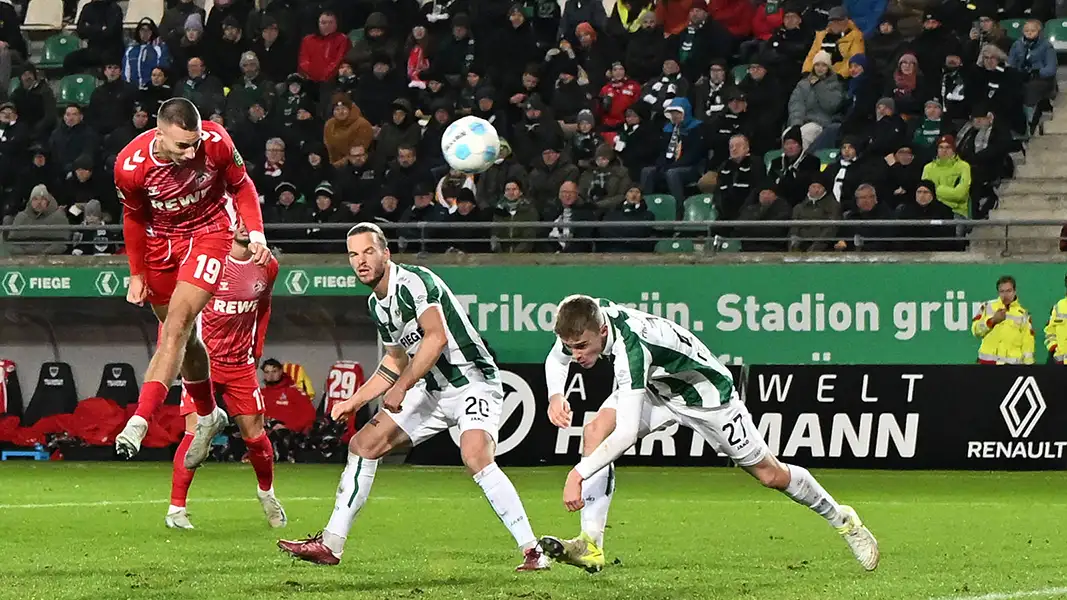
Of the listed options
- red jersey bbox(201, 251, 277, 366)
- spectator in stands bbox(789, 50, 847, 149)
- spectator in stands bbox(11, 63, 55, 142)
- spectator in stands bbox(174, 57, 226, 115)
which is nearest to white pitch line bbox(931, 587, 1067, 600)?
red jersey bbox(201, 251, 277, 366)

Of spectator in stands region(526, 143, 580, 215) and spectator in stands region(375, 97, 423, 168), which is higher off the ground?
spectator in stands region(375, 97, 423, 168)

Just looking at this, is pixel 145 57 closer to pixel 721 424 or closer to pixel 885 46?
pixel 885 46

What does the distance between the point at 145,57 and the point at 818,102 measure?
936 cm

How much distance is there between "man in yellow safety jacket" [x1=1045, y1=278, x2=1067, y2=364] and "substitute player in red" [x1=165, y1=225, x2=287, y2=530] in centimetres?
928

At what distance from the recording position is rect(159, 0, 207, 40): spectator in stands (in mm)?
24766

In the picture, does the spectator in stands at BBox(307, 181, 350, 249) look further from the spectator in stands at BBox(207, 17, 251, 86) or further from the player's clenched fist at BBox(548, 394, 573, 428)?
the player's clenched fist at BBox(548, 394, 573, 428)

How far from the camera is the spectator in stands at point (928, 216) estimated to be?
1959 centimetres

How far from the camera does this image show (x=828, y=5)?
890 inches

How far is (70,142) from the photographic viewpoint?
23.1 metres

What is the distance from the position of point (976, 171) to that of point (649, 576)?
→ 488 inches

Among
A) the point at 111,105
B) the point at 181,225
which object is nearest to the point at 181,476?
the point at 181,225

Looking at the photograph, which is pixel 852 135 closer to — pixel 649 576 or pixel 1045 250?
pixel 1045 250

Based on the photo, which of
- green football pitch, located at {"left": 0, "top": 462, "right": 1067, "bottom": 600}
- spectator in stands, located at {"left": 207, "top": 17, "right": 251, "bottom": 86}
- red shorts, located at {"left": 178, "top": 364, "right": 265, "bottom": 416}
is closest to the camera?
green football pitch, located at {"left": 0, "top": 462, "right": 1067, "bottom": 600}

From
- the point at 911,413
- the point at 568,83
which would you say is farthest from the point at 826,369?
the point at 568,83
